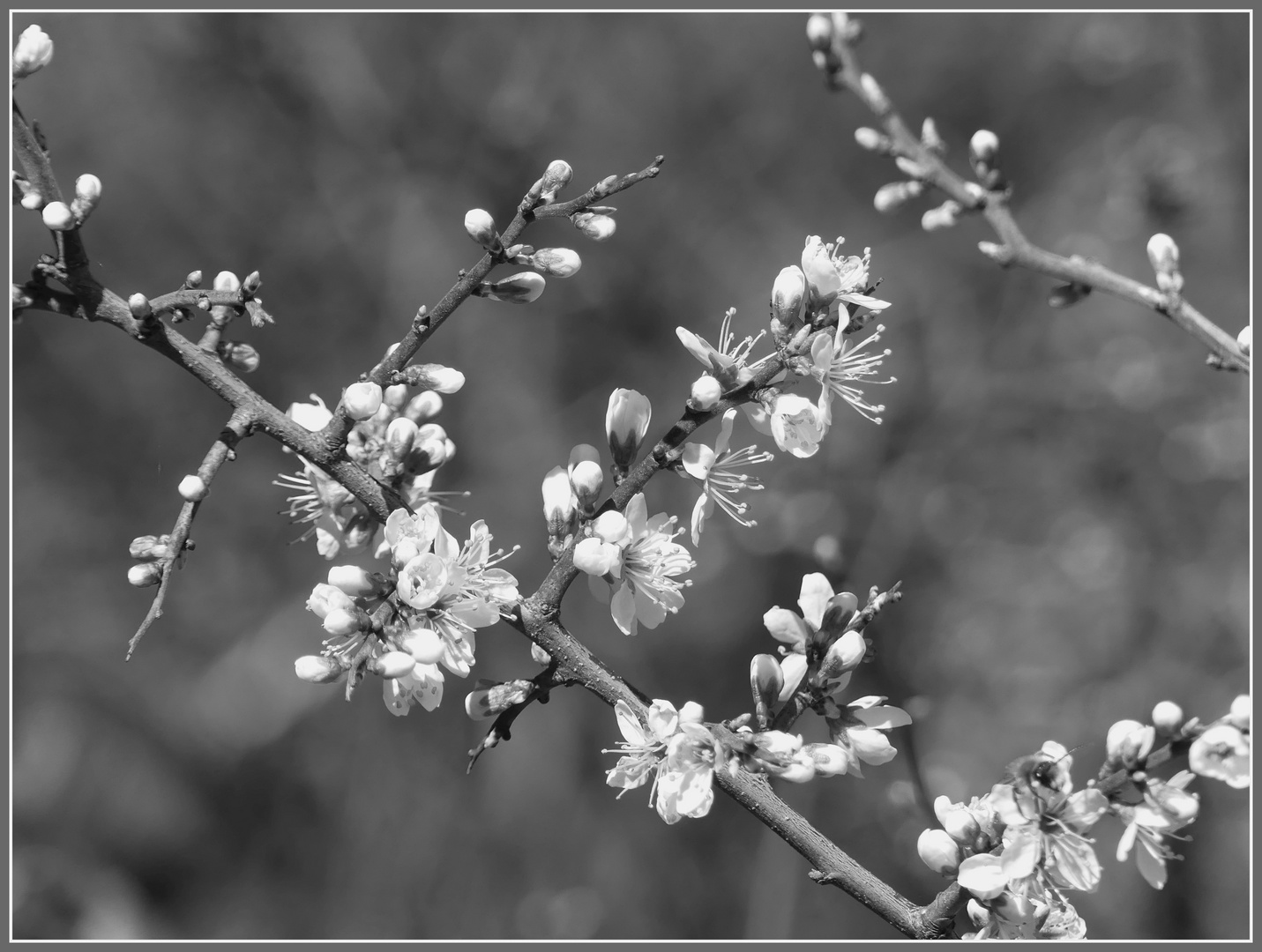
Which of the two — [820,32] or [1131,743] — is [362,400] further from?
[1131,743]

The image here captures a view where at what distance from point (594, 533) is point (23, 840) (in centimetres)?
363

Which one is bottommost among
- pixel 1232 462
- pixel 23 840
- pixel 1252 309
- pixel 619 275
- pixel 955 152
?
pixel 23 840

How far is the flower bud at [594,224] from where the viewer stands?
1423 millimetres

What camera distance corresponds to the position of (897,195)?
1.56 meters

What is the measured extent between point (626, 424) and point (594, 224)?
0.30 metres

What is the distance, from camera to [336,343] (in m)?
4.39

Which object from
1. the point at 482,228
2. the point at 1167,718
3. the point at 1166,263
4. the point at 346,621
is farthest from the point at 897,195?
the point at 346,621

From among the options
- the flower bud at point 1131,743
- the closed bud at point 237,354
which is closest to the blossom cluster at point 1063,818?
the flower bud at point 1131,743

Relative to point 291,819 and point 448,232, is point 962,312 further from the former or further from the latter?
point 291,819

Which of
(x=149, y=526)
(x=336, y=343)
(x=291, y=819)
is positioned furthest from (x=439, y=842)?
(x=336, y=343)

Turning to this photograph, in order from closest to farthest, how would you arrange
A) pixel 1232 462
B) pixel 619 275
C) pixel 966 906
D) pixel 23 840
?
pixel 966 906 → pixel 23 840 → pixel 1232 462 → pixel 619 275

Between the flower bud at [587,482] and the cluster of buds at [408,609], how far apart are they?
170 mm

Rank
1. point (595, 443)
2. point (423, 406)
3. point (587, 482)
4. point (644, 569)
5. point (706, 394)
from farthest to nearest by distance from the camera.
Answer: point (595, 443) → point (423, 406) → point (644, 569) → point (587, 482) → point (706, 394)

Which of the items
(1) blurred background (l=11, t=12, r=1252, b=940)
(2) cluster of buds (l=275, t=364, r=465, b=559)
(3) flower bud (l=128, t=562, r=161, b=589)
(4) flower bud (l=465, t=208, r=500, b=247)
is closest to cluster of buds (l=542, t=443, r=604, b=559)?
(2) cluster of buds (l=275, t=364, r=465, b=559)
